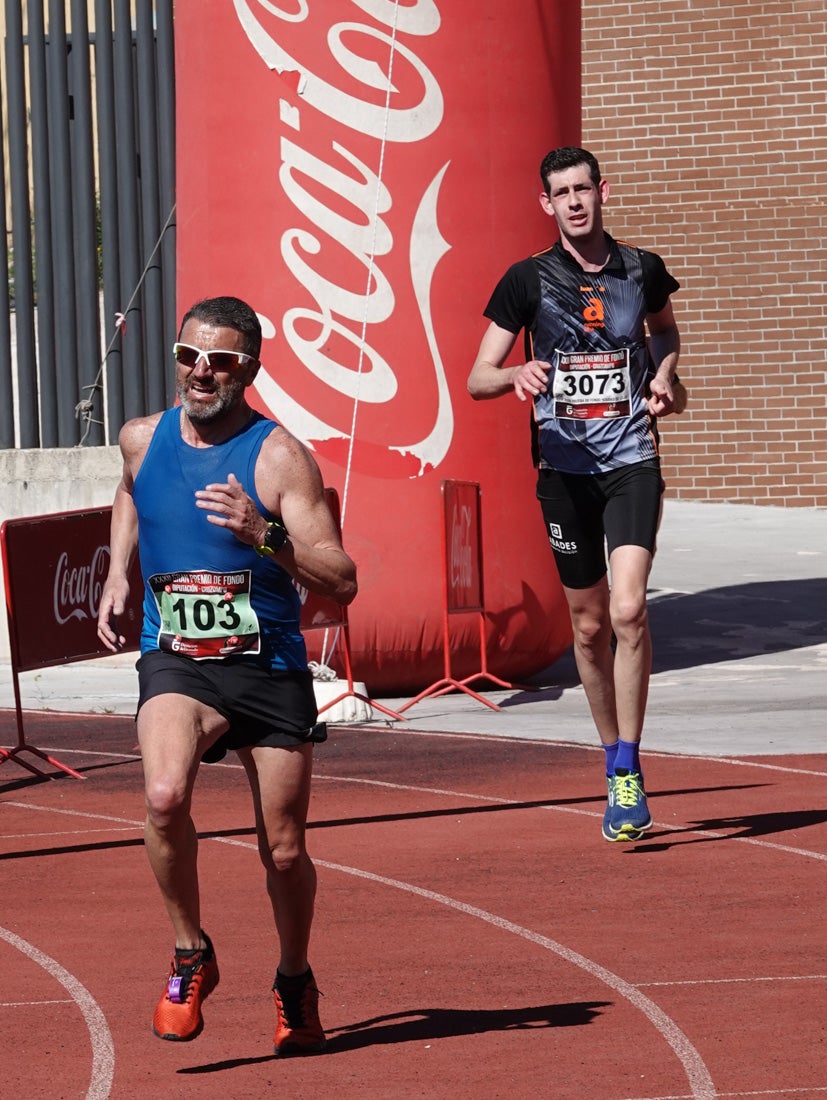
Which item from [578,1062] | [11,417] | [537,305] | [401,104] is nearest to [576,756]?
[537,305]

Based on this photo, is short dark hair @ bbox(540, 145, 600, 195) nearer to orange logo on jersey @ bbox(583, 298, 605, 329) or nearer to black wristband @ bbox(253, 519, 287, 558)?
orange logo on jersey @ bbox(583, 298, 605, 329)

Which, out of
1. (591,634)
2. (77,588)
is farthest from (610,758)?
(77,588)

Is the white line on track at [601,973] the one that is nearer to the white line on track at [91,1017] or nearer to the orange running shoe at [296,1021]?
the orange running shoe at [296,1021]

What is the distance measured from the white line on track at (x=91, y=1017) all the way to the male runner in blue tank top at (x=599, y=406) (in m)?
2.46

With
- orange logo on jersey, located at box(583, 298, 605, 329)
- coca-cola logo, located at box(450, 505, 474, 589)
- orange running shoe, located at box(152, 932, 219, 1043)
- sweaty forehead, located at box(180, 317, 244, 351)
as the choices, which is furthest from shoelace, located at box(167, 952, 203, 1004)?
coca-cola logo, located at box(450, 505, 474, 589)

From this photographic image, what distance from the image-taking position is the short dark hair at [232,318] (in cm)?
517

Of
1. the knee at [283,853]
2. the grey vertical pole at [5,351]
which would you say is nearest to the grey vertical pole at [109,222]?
the grey vertical pole at [5,351]

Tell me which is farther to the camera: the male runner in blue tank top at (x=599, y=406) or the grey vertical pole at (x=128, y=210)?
the grey vertical pole at (x=128, y=210)

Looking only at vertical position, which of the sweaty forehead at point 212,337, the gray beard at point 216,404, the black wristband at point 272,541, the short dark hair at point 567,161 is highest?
the short dark hair at point 567,161

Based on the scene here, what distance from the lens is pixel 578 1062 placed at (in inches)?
198

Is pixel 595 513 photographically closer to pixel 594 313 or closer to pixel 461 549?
pixel 594 313

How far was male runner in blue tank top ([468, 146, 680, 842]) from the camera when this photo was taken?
25.2 ft

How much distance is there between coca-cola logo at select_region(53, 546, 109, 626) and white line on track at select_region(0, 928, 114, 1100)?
3831 millimetres

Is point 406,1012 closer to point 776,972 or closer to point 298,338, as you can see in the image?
point 776,972
